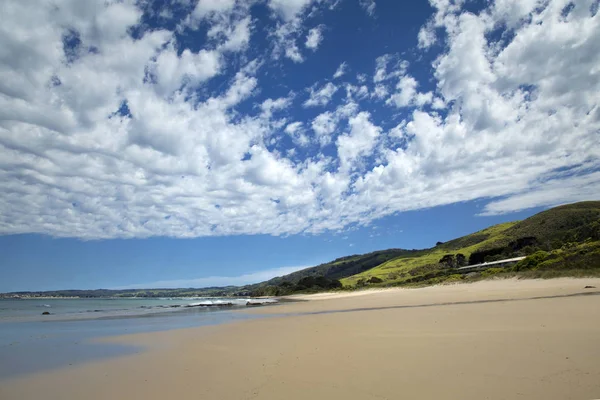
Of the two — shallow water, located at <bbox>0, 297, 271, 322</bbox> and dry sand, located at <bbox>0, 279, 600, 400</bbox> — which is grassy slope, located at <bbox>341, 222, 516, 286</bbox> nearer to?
shallow water, located at <bbox>0, 297, 271, 322</bbox>

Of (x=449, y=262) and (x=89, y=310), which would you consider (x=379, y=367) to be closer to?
(x=89, y=310)

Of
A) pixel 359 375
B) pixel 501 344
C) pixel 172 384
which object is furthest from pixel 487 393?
pixel 172 384

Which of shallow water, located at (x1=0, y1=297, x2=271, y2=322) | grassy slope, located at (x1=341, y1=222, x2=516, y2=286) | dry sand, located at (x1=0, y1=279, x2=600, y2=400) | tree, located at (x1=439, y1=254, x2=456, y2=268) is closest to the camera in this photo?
dry sand, located at (x1=0, y1=279, x2=600, y2=400)

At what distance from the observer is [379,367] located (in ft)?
26.5

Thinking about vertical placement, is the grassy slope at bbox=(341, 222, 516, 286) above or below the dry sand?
above

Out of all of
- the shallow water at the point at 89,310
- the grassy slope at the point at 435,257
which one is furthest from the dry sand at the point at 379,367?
the grassy slope at the point at 435,257

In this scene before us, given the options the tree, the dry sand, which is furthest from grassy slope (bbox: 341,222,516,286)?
the dry sand

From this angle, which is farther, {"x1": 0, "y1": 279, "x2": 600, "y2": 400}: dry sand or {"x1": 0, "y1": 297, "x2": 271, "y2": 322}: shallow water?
{"x1": 0, "y1": 297, "x2": 271, "y2": 322}: shallow water

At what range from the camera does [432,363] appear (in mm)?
7941

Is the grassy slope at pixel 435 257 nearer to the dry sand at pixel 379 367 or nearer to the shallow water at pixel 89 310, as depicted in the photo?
the shallow water at pixel 89 310

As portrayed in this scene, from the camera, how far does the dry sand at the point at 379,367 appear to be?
20.8 feet

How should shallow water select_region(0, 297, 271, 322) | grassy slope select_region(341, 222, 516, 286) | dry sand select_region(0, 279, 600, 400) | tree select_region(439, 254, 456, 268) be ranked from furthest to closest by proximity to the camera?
grassy slope select_region(341, 222, 516, 286) < tree select_region(439, 254, 456, 268) < shallow water select_region(0, 297, 271, 322) < dry sand select_region(0, 279, 600, 400)

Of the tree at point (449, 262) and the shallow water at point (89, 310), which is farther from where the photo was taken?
the tree at point (449, 262)

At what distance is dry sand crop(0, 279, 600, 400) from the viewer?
6.34m
